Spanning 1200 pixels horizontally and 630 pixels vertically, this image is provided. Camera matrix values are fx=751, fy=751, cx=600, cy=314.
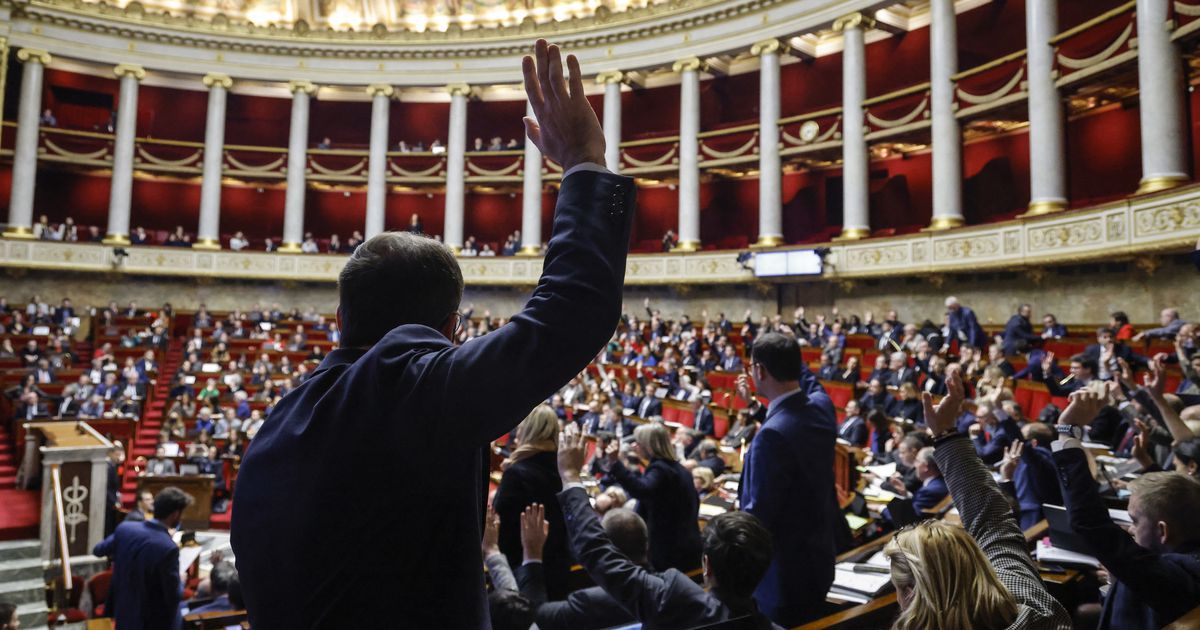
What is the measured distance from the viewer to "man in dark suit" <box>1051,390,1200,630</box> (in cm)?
219

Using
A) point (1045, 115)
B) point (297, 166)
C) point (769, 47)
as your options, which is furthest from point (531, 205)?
point (1045, 115)

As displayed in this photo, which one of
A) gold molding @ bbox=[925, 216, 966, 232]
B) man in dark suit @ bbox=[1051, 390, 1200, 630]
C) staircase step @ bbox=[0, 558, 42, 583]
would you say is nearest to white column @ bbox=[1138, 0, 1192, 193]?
gold molding @ bbox=[925, 216, 966, 232]

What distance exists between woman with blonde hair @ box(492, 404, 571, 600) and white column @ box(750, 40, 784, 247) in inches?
644

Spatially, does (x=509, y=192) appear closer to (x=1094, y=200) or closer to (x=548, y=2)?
(x=548, y=2)

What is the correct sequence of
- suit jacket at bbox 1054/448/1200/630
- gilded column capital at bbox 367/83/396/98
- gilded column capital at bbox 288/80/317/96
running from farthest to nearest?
gilded column capital at bbox 367/83/396/98 → gilded column capital at bbox 288/80/317/96 → suit jacket at bbox 1054/448/1200/630

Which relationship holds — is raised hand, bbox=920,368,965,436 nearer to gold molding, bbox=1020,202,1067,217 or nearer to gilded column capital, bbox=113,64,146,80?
gold molding, bbox=1020,202,1067,217

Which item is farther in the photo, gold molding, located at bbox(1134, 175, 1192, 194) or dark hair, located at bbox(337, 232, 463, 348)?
gold molding, located at bbox(1134, 175, 1192, 194)

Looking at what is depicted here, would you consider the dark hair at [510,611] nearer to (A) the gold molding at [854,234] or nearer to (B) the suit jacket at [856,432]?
(B) the suit jacket at [856,432]

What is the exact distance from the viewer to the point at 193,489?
34.0 feet

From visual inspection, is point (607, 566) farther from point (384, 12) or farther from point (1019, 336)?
point (384, 12)

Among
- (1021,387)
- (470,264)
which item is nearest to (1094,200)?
(1021,387)

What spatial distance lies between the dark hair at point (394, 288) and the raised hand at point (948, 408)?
62.4 inches

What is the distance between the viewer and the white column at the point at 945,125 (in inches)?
611

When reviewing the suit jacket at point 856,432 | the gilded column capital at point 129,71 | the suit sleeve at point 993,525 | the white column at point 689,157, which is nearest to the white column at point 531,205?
the white column at point 689,157
